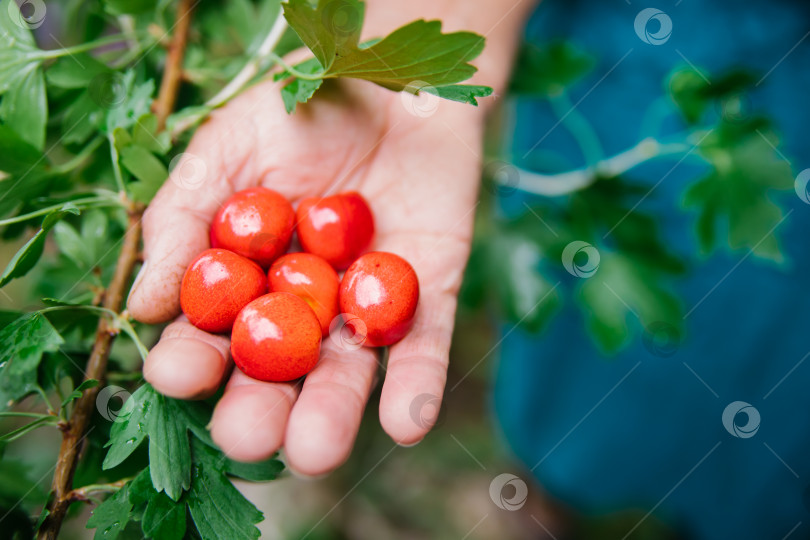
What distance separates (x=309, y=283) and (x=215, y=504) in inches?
20.0

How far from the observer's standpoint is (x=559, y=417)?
8.16 feet

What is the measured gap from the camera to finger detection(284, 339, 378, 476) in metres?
1.03

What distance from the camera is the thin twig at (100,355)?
1.07 metres

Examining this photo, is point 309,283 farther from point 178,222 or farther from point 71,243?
→ point 71,243

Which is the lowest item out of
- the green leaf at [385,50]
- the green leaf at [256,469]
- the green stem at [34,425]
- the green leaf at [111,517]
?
the green leaf at [256,469]

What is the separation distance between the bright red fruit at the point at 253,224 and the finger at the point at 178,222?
5 centimetres

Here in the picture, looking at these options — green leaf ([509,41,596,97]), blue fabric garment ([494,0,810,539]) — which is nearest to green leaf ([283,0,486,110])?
green leaf ([509,41,596,97])

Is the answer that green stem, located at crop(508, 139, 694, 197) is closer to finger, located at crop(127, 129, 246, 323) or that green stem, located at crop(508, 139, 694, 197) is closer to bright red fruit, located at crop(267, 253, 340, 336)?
bright red fruit, located at crop(267, 253, 340, 336)

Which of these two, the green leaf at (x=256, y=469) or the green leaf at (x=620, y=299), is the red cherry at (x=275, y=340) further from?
the green leaf at (x=620, y=299)

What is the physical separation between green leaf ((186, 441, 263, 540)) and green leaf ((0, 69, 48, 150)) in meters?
0.80

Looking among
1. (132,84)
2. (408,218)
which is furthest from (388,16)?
(132,84)

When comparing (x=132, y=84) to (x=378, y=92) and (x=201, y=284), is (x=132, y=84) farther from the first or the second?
(x=378, y=92)

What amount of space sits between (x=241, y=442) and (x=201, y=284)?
35cm

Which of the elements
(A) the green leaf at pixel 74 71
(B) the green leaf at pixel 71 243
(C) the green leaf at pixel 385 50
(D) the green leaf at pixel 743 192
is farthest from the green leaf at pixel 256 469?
(D) the green leaf at pixel 743 192
